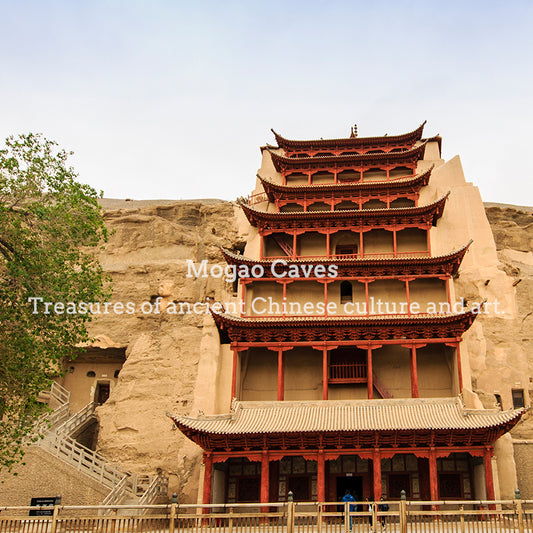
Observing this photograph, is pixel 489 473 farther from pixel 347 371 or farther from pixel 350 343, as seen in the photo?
pixel 347 371

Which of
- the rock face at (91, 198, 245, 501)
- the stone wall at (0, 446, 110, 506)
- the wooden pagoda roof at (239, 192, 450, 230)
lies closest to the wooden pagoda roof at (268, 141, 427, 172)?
the rock face at (91, 198, 245, 501)

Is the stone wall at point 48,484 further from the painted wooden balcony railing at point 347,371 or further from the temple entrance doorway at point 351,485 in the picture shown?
the painted wooden balcony railing at point 347,371

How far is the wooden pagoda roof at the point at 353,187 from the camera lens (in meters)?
29.6

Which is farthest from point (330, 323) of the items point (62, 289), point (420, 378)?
point (62, 289)

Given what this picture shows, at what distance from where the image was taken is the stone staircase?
2258 cm

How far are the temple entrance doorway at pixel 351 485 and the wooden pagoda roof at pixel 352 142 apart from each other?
1788 centimetres

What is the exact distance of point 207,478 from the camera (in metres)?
20.4

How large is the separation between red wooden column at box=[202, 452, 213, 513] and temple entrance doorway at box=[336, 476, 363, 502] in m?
4.99

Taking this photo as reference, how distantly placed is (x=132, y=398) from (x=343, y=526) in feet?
46.1

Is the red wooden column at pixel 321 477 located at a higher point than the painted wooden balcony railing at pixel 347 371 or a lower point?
lower

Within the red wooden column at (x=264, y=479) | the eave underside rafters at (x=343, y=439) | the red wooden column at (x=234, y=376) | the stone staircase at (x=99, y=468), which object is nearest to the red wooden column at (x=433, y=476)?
the eave underside rafters at (x=343, y=439)

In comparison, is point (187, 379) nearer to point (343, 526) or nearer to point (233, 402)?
point (233, 402)

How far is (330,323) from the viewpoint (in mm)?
23656

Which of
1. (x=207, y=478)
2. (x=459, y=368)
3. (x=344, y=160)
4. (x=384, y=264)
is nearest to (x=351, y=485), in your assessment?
(x=207, y=478)
